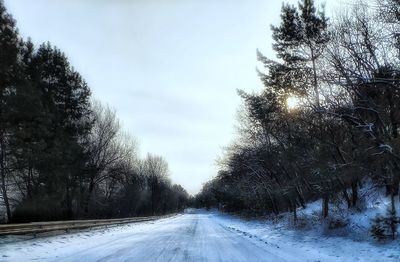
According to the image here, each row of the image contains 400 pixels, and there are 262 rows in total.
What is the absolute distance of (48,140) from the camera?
98.5 feet

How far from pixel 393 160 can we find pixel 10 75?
20166mm

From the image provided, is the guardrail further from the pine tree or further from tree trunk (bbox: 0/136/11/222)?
the pine tree

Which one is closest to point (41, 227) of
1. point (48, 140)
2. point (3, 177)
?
point (3, 177)

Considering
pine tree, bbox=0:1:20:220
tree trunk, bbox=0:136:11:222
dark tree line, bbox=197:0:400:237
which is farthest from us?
tree trunk, bbox=0:136:11:222

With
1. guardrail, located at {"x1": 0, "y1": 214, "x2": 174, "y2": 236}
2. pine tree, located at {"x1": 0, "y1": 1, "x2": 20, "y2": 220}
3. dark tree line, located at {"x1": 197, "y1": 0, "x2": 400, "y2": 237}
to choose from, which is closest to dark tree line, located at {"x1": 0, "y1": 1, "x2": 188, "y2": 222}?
pine tree, located at {"x1": 0, "y1": 1, "x2": 20, "y2": 220}

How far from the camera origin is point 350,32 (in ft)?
59.4

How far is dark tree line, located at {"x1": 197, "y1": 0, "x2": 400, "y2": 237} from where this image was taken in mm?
15578

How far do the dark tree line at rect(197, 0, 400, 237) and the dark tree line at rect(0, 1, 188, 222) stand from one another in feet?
46.8

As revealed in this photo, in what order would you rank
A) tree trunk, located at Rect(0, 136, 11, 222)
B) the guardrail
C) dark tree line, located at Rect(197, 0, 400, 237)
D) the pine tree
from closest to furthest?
1. dark tree line, located at Rect(197, 0, 400, 237)
2. the guardrail
3. the pine tree
4. tree trunk, located at Rect(0, 136, 11, 222)

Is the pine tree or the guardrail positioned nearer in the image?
the guardrail

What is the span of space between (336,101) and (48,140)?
19799 mm

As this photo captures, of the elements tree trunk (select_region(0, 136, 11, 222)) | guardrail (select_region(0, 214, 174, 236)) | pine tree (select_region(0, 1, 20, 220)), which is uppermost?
pine tree (select_region(0, 1, 20, 220))

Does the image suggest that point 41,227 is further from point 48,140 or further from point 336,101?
point 336,101

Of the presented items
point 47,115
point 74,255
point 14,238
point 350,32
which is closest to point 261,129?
point 47,115
